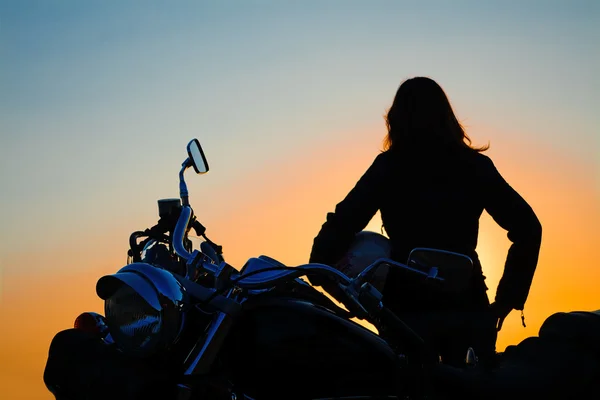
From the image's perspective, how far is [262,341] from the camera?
10.3 ft

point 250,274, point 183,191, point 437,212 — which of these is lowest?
point 250,274

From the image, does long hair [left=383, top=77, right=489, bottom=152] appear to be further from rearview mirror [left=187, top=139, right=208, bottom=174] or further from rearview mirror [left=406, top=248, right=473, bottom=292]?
rearview mirror [left=406, top=248, right=473, bottom=292]

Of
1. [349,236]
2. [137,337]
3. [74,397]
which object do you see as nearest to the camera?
[137,337]

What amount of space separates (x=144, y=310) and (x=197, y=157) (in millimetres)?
1467

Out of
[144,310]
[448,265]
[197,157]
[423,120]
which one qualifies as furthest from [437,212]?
[144,310]

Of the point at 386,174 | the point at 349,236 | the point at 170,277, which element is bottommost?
the point at 170,277

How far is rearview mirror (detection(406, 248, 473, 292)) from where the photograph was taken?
9.70 feet

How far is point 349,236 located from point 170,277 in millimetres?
1504

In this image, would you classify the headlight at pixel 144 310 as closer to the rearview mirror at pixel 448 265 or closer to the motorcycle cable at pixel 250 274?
the motorcycle cable at pixel 250 274

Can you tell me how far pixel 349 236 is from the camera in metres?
4.43

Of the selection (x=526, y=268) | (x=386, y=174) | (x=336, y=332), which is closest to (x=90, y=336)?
(x=336, y=332)

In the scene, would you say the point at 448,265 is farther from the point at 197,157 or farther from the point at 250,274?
the point at 197,157

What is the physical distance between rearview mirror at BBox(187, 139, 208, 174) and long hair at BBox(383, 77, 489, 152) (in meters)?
0.98

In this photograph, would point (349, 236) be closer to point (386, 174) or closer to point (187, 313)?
point (386, 174)
